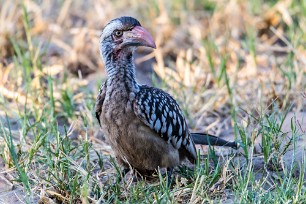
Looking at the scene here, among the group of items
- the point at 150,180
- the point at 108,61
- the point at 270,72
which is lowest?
the point at 150,180

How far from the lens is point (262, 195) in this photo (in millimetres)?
3764

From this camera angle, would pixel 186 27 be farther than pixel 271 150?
Yes

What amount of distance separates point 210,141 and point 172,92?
3.88ft

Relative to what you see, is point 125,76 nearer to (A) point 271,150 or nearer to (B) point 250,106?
(A) point 271,150

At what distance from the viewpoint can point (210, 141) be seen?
15.0ft

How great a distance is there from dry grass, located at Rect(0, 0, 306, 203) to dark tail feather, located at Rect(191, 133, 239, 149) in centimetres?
7

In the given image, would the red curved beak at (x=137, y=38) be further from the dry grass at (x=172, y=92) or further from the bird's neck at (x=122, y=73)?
the dry grass at (x=172, y=92)

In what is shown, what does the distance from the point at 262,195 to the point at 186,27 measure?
354 centimetres

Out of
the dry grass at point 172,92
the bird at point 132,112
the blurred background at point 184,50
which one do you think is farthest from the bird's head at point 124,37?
the blurred background at point 184,50

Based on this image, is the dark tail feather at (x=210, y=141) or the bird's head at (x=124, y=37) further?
the dark tail feather at (x=210, y=141)

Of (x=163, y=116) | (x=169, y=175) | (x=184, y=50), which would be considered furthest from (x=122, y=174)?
(x=184, y=50)

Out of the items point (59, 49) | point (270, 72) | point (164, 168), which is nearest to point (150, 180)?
point (164, 168)

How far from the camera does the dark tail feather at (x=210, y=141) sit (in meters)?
4.50

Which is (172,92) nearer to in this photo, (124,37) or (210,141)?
(210,141)
